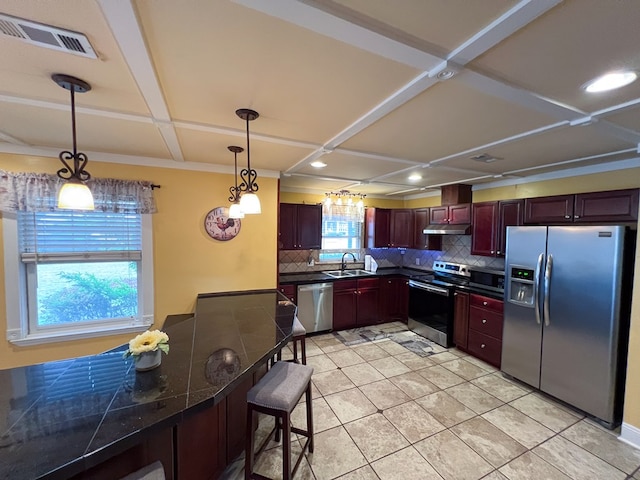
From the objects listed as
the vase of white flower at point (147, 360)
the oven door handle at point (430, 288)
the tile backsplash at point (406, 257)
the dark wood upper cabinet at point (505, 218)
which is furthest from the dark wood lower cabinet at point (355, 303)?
the vase of white flower at point (147, 360)

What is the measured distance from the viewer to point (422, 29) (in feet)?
3.15

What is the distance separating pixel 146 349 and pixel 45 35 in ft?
4.54

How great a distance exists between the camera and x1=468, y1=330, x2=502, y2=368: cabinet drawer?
126 inches

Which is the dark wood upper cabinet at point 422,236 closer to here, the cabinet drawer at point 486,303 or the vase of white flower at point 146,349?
the cabinet drawer at point 486,303

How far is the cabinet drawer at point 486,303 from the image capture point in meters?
Result: 3.17

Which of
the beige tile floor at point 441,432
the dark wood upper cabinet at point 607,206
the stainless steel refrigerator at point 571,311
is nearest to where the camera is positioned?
the beige tile floor at point 441,432

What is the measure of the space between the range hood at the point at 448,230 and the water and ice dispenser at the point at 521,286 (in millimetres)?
1012

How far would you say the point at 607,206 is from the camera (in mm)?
2529

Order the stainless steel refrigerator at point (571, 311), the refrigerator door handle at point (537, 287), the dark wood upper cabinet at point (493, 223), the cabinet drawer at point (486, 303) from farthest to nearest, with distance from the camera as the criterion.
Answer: the dark wood upper cabinet at point (493, 223)
the cabinet drawer at point (486, 303)
the refrigerator door handle at point (537, 287)
the stainless steel refrigerator at point (571, 311)

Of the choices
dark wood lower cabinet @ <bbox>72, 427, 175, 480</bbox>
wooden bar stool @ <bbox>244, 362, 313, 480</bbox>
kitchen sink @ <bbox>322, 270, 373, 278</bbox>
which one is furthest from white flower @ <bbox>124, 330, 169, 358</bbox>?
kitchen sink @ <bbox>322, 270, 373, 278</bbox>

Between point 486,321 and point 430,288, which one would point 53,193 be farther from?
point 486,321

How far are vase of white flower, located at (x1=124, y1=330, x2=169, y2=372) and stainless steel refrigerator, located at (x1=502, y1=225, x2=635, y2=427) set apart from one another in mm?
3372

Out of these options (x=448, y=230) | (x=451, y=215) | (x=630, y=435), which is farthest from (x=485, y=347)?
(x=451, y=215)

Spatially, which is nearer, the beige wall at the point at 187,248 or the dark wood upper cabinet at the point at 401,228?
the beige wall at the point at 187,248
